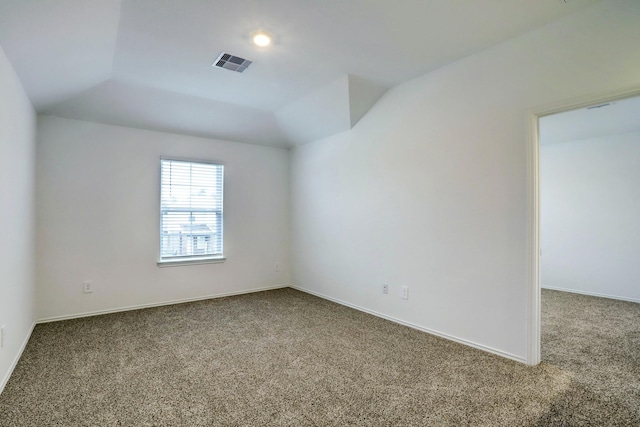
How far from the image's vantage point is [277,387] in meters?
2.21

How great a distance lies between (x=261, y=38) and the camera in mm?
2559

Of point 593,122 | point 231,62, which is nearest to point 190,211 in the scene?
point 231,62

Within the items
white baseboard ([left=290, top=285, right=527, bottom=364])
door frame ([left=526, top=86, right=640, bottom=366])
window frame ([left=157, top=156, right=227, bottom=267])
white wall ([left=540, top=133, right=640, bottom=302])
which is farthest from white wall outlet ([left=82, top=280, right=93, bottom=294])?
white wall ([left=540, top=133, right=640, bottom=302])

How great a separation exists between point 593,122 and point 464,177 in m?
2.63

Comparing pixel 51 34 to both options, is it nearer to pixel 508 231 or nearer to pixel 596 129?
pixel 508 231

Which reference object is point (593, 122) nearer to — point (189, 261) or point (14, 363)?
point (189, 261)

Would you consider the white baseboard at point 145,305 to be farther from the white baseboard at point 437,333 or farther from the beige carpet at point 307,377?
the white baseboard at point 437,333

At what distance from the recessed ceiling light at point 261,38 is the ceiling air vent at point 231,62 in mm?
341

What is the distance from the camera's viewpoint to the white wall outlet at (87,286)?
3.84 m

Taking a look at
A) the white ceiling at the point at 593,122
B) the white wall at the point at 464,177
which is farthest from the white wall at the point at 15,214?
the white ceiling at the point at 593,122

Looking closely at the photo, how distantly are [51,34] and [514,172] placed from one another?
3447 millimetres

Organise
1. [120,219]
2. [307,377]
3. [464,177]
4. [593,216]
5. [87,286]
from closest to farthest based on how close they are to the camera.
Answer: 1. [307,377]
2. [464,177]
3. [87,286]
4. [120,219]
5. [593,216]

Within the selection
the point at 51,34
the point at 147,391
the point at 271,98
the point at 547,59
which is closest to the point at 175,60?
the point at 51,34

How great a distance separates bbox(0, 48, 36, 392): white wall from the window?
1.37 meters
